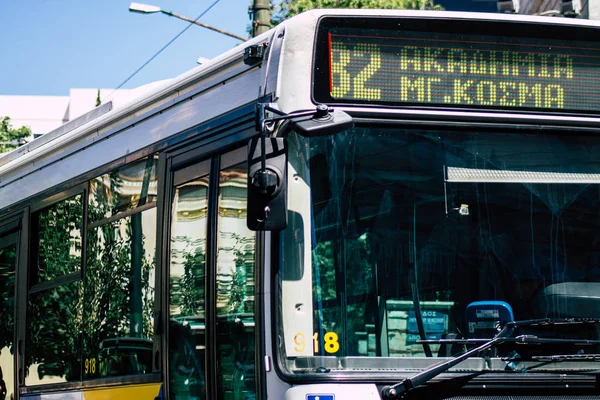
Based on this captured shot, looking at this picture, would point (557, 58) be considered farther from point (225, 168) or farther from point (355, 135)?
point (225, 168)

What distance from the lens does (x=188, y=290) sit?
17.3 feet

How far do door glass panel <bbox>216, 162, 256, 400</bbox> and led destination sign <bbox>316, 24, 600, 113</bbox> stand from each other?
764 mm

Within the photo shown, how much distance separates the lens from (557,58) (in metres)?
4.80

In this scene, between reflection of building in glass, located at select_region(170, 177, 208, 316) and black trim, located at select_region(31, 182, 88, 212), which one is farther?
black trim, located at select_region(31, 182, 88, 212)

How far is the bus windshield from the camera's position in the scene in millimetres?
4340

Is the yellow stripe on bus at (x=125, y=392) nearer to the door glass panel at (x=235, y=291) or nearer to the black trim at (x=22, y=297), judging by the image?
the door glass panel at (x=235, y=291)

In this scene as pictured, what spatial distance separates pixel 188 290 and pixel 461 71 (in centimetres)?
185

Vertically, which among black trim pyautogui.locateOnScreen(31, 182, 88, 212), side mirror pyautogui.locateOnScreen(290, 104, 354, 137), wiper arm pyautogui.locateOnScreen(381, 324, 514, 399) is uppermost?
black trim pyautogui.locateOnScreen(31, 182, 88, 212)

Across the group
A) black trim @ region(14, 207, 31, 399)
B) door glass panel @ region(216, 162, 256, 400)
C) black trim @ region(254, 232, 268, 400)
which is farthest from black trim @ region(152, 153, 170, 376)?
black trim @ region(14, 207, 31, 399)

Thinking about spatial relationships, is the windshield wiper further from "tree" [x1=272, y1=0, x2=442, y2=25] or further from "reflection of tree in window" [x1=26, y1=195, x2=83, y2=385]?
"tree" [x1=272, y1=0, x2=442, y2=25]

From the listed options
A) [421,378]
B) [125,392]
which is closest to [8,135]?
[125,392]

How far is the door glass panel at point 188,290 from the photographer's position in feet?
16.9

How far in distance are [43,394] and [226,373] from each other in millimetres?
2743

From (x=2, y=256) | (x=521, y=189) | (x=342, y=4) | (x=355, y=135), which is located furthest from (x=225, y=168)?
(x=342, y=4)
